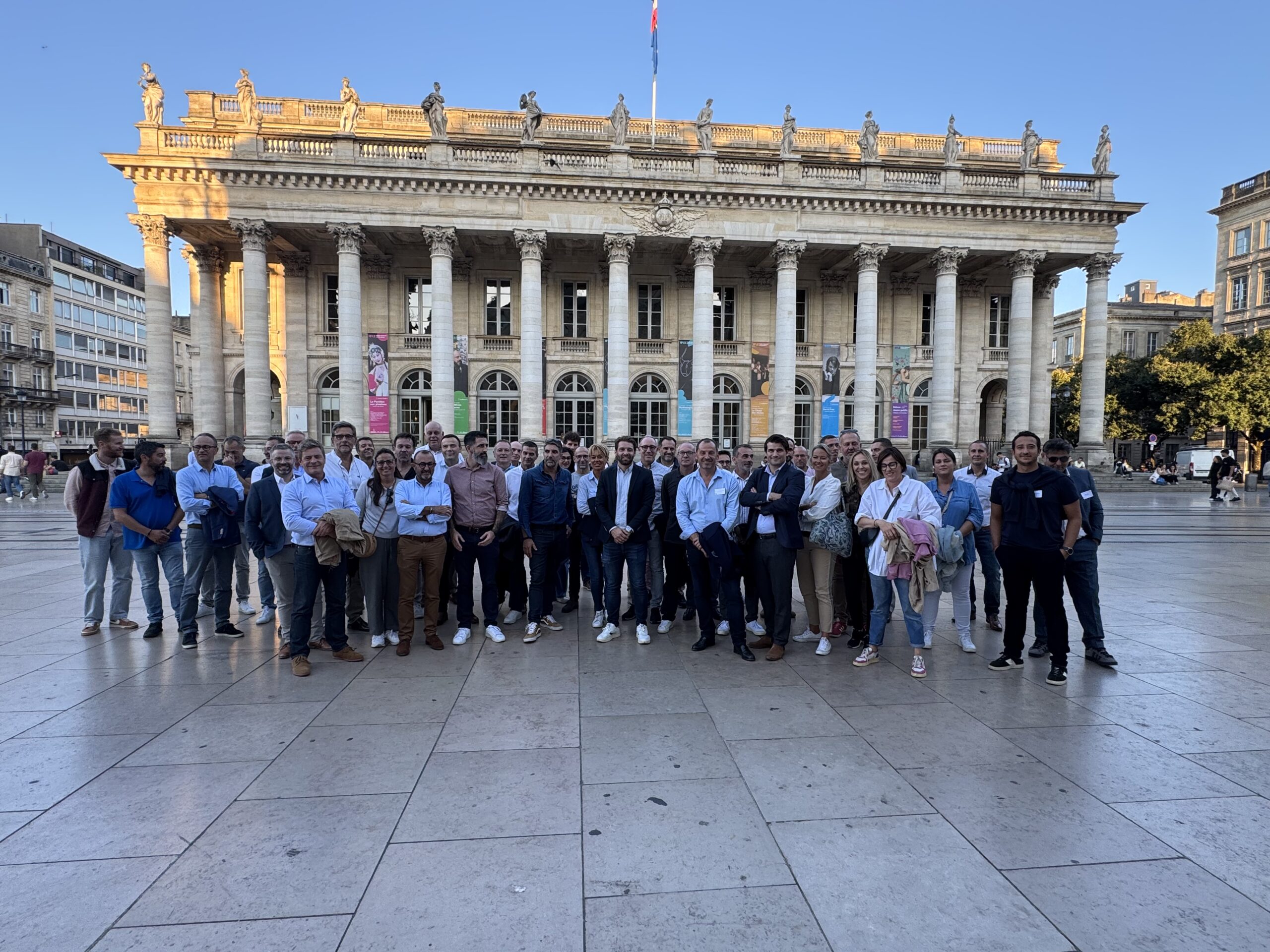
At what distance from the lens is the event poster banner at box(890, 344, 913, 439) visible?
105 ft

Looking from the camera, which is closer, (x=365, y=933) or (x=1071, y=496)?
(x=365, y=933)

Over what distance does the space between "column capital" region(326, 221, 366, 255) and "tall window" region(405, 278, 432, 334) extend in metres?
3.79

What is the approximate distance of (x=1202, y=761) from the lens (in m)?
4.25

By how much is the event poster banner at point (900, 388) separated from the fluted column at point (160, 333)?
32806 millimetres

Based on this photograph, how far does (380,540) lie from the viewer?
679 centimetres

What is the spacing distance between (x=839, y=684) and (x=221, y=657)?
5.94 metres

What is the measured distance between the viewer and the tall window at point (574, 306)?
32.1m

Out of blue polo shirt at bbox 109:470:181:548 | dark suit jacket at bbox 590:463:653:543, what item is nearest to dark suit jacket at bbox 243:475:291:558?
blue polo shirt at bbox 109:470:181:548

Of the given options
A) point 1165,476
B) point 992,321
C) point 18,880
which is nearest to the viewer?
point 18,880

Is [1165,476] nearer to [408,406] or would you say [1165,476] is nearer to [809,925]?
[408,406]

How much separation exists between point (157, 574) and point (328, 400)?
25926 millimetres

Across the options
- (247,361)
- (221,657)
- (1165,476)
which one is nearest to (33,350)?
(247,361)

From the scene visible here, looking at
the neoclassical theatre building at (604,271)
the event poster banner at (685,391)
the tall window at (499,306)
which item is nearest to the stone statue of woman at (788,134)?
A: the neoclassical theatre building at (604,271)

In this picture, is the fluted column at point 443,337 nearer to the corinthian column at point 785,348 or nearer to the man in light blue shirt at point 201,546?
the corinthian column at point 785,348
